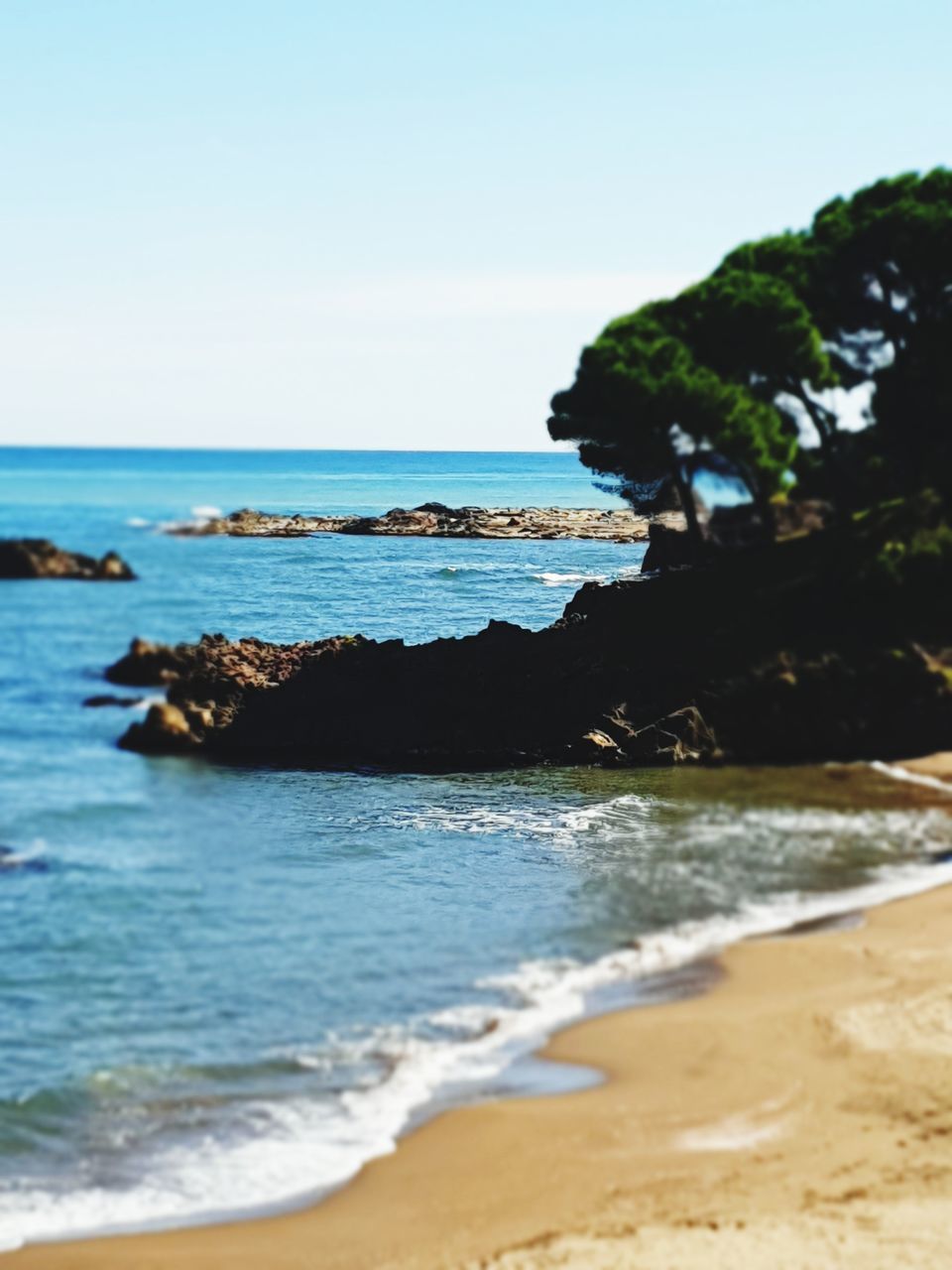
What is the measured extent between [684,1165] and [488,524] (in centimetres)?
5896

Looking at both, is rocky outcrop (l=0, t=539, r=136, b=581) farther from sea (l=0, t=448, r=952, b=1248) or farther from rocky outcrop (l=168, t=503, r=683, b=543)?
rocky outcrop (l=168, t=503, r=683, b=543)

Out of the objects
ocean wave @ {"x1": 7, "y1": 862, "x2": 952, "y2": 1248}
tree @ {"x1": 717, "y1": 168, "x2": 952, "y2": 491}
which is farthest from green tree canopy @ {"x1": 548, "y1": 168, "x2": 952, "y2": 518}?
ocean wave @ {"x1": 7, "y1": 862, "x2": 952, "y2": 1248}

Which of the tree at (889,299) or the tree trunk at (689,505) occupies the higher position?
the tree at (889,299)

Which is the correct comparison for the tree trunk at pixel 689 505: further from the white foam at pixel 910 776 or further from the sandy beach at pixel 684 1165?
the sandy beach at pixel 684 1165

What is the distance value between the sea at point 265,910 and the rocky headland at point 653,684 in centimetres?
196

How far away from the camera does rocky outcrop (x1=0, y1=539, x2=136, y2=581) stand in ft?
43.6

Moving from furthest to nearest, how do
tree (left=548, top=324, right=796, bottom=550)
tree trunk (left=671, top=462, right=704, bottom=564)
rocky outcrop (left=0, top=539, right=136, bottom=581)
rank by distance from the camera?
tree trunk (left=671, top=462, right=704, bottom=564), tree (left=548, top=324, right=796, bottom=550), rocky outcrop (left=0, top=539, right=136, bottom=581)

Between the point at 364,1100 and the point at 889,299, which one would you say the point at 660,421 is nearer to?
the point at 889,299

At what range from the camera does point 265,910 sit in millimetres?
17438

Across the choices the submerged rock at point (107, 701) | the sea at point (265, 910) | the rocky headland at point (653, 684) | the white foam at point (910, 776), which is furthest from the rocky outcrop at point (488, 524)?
the submerged rock at point (107, 701)

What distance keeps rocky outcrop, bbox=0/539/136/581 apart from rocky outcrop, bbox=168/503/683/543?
2741 cm

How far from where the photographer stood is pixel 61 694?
525 inches

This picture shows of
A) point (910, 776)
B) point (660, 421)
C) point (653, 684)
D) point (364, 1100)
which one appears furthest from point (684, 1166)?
point (660, 421)

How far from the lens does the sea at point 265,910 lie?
39.9 ft
